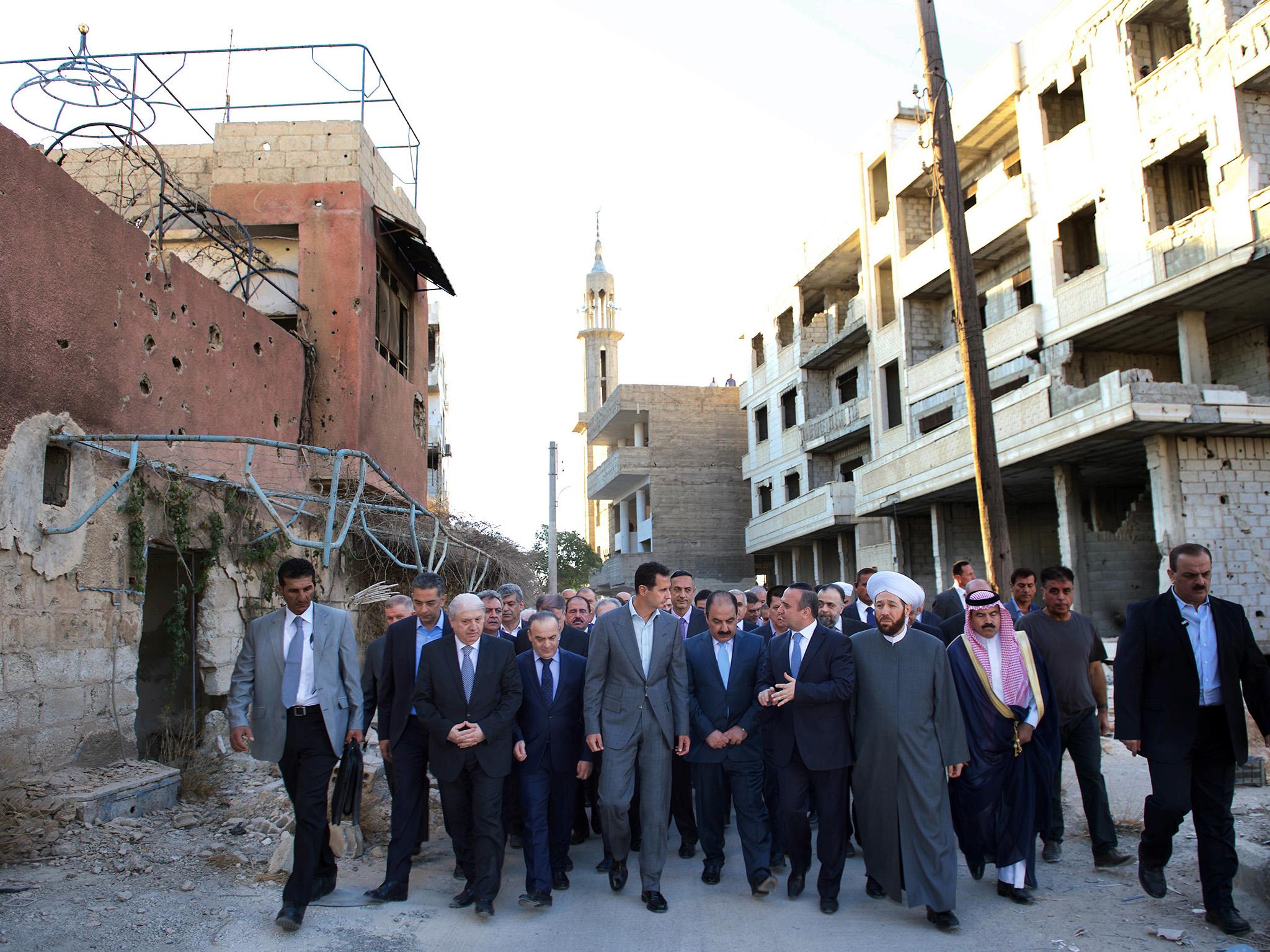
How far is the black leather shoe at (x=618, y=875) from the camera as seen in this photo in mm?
5895

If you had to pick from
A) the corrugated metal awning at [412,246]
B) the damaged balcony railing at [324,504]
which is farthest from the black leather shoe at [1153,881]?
the corrugated metal awning at [412,246]

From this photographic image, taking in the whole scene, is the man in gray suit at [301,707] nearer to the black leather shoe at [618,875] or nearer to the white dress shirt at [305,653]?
the white dress shirt at [305,653]

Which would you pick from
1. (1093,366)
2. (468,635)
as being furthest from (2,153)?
(1093,366)

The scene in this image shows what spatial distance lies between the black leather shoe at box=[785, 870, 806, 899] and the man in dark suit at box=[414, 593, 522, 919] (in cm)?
168

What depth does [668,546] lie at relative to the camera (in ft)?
128

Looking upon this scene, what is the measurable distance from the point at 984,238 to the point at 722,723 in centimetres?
1899

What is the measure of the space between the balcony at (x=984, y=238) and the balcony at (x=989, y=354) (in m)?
1.73

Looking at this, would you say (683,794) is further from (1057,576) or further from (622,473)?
(622,473)

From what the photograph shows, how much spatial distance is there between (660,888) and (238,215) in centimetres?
1157

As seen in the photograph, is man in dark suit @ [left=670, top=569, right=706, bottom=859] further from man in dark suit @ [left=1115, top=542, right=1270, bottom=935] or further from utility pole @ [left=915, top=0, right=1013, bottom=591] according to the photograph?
utility pole @ [left=915, top=0, right=1013, bottom=591]

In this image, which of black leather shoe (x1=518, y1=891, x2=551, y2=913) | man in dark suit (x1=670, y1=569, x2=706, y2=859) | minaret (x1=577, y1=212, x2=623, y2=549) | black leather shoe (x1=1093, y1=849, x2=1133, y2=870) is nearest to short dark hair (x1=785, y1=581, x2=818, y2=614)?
man in dark suit (x1=670, y1=569, x2=706, y2=859)

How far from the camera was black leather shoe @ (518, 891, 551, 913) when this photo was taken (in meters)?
5.51

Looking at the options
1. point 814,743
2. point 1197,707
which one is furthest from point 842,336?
point 1197,707

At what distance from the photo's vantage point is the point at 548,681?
20.9 ft
